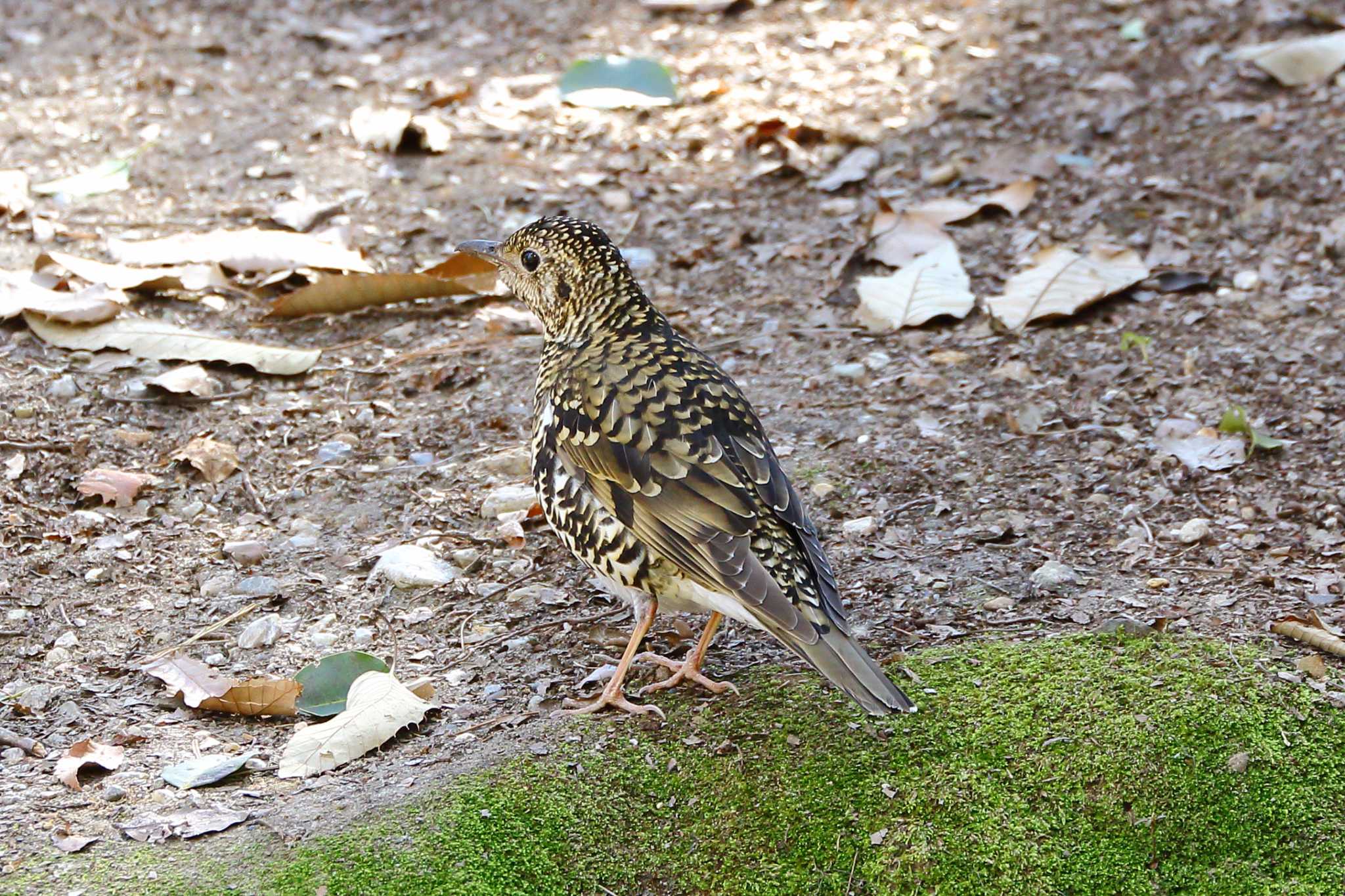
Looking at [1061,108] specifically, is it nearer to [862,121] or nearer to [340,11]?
[862,121]

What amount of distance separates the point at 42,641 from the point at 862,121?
515 cm

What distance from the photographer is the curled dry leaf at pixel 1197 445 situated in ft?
16.5

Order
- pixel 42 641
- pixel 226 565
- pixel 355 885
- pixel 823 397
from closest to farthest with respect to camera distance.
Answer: pixel 355 885
pixel 42 641
pixel 226 565
pixel 823 397

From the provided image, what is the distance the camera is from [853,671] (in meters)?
3.49

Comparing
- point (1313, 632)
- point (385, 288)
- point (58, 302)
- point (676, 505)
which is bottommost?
point (1313, 632)

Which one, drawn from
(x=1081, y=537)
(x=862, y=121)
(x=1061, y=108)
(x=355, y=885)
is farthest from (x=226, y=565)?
(x=1061, y=108)

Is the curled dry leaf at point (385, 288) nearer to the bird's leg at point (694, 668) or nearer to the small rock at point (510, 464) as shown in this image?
the small rock at point (510, 464)

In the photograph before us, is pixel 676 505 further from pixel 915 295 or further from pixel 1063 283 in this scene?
pixel 1063 283

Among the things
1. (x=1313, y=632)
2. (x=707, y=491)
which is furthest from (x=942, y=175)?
(x=707, y=491)

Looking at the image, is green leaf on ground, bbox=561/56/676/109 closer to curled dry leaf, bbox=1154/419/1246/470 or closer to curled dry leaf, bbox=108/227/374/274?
curled dry leaf, bbox=108/227/374/274

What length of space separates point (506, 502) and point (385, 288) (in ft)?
5.28

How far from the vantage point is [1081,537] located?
183 inches

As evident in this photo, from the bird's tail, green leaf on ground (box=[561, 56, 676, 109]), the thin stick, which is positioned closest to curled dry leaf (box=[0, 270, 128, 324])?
the thin stick

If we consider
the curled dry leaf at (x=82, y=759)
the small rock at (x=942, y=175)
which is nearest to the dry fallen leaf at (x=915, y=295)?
the small rock at (x=942, y=175)
